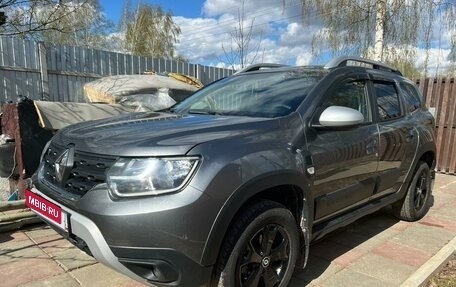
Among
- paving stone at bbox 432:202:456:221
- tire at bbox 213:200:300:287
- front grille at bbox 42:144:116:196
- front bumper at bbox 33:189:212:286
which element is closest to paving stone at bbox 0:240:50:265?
front grille at bbox 42:144:116:196

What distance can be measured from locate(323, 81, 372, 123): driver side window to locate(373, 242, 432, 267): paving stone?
1263mm

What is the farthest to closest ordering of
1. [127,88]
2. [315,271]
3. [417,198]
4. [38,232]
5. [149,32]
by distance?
Answer: 1. [149,32]
2. [127,88]
3. [417,198]
4. [38,232]
5. [315,271]

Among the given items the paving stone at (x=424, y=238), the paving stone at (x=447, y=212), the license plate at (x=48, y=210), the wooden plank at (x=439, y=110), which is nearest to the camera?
the license plate at (x=48, y=210)

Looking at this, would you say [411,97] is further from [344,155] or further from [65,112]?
[65,112]

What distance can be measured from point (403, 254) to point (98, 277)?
2.73 m

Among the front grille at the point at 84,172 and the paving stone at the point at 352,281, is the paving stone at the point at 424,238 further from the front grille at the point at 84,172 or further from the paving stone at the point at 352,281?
the front grille at the point at 84,172

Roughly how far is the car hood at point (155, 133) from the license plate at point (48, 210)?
1.32 feet

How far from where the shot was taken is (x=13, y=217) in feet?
13.0

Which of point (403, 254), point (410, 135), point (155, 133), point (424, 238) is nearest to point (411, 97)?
point (410, 135)

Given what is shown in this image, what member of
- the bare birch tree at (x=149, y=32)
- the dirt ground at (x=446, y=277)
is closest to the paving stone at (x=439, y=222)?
the dirt ground at (x=446, y=277)

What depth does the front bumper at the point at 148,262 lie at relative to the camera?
2.19 metres

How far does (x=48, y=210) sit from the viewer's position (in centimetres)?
266

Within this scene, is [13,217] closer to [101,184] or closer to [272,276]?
[101,184]

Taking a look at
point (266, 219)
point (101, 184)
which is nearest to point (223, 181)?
point (266, 219)
